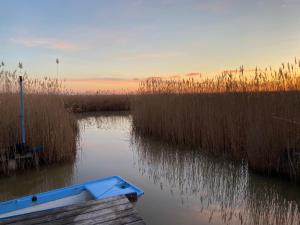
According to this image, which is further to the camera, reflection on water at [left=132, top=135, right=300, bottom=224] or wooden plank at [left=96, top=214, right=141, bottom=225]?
reflection on water at [left=132, top=135, right=300, bottom=224]

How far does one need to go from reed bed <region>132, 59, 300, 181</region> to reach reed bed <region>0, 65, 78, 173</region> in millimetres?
2940

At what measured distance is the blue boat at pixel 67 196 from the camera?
2865 mm

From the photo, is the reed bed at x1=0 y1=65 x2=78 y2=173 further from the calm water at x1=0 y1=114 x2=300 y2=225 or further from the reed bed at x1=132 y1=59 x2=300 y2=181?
the reed bed at x1=132 y1=59 x2=300 y2=181

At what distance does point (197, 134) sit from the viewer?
6520mm

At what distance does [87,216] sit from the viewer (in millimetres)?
2156

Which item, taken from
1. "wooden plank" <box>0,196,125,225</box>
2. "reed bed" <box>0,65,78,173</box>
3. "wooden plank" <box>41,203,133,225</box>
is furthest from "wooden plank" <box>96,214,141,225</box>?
"reed bed" <box>0,65,78,173</box>

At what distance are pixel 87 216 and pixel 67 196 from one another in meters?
1.21

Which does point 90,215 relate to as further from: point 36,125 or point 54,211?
point 36,125

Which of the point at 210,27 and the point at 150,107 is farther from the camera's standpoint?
the point at 150,107

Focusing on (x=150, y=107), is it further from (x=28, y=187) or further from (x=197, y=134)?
(x=28, y=187)

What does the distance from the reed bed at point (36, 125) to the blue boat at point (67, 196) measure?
1935 mm

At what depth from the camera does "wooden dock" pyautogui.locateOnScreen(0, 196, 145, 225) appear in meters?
2.08

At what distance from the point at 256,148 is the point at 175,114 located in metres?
2.92

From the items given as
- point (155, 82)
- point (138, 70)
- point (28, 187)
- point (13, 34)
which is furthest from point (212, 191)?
point (138, 70)
